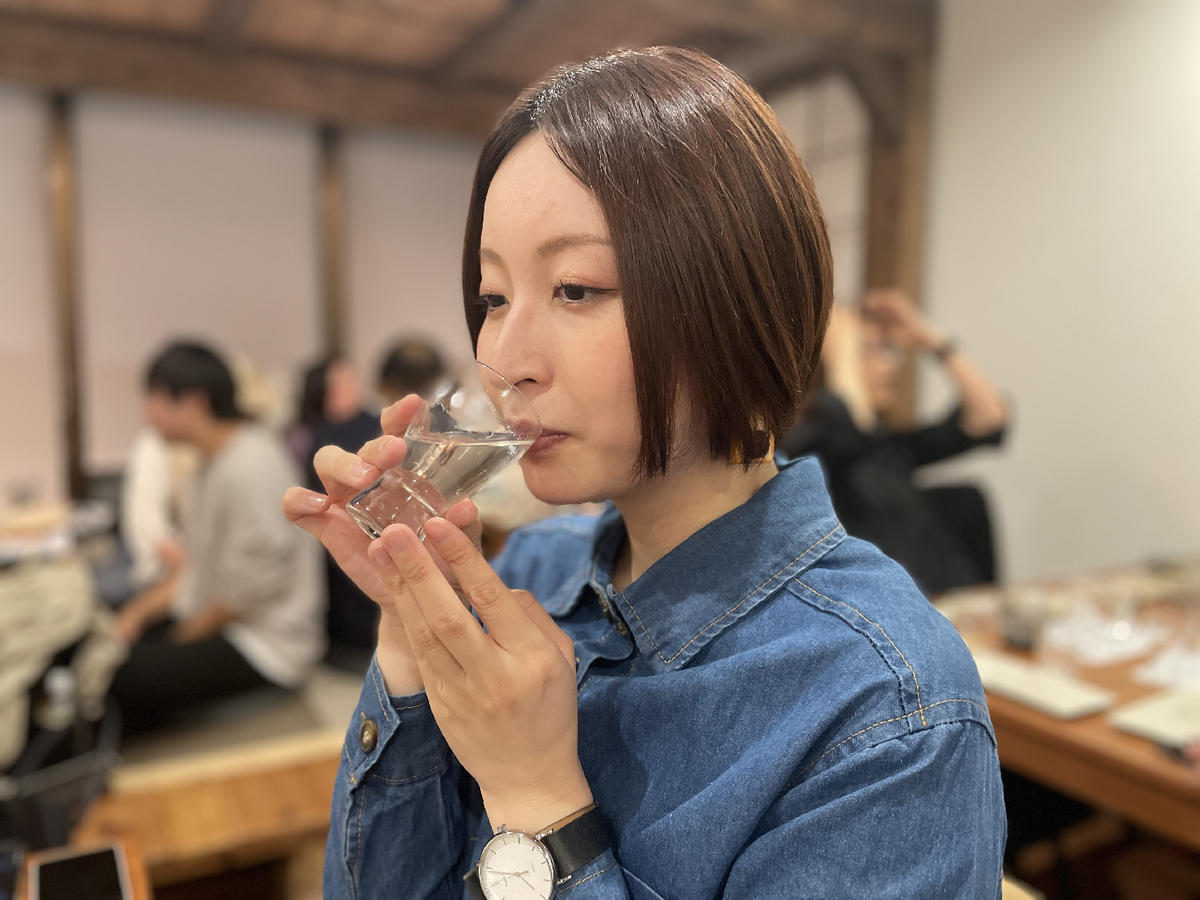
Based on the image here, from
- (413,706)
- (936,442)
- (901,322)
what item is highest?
(901,322)

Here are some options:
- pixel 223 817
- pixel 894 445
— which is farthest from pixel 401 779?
pixel 894 445

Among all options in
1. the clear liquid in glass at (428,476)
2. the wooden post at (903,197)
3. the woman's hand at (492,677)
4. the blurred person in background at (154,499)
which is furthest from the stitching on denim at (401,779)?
the wooden post at (903,197)

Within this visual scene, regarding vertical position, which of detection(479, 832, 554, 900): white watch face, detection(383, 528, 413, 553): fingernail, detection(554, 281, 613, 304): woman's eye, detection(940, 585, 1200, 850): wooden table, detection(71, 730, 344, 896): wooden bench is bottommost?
detection(71, 730, 344, 896): wooden bench

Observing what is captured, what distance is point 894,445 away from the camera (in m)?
2.76

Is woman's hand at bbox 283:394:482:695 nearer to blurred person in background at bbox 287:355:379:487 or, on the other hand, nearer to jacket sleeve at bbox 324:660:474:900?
jacket sleeve at bbox 324:660:474:900

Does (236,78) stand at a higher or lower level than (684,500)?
higher

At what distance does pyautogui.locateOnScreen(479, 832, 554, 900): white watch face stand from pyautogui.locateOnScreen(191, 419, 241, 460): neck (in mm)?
2715

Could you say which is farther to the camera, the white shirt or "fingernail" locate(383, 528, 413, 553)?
the white shirt

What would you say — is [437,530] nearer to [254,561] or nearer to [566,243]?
[566,243]

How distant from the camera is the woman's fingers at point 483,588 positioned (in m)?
0.60

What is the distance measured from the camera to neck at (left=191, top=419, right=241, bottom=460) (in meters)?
3.00

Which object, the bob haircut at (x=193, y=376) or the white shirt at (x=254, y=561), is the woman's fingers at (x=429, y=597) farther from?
the bob haircut at (x=193, y=376)

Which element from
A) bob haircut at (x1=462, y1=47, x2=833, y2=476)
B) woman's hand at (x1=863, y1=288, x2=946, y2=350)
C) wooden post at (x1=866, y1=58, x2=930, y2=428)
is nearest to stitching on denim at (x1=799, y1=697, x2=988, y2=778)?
bob haircut at (x1=462, y1=47, x2=833, y2=476)

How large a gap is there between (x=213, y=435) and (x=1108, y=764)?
279cm
